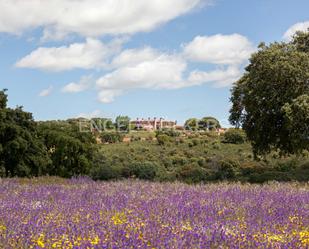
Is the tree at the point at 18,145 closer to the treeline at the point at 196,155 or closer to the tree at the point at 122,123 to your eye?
the treeline at the point at 196,155

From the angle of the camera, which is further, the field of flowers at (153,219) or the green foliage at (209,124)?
the green foliage at (209,124)

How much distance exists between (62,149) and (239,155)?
82.5 feet

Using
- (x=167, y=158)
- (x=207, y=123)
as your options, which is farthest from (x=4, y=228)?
(x=207, y=123)

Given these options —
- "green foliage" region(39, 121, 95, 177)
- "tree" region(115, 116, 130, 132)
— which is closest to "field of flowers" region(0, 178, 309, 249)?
"green foliage" region(39, 121, 95, 177)

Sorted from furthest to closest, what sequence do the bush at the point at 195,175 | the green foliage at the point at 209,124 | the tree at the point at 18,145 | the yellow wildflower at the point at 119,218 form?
the green foliage at the point at 209,124
the tree at the point at 18,145
the bush at the point at 195,175
the yellow wildflower at the point at 119,218

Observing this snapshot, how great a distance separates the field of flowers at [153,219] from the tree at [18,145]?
20.8m

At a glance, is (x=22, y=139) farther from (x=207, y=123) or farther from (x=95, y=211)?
(x=207, y=123)

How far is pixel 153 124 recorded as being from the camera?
93.5 m

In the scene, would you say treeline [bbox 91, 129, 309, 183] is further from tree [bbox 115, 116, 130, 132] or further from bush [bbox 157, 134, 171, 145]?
tree [bbox 115, 116, 130, 132]

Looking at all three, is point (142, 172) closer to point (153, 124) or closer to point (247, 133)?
point (247, 133)

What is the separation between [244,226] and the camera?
7316 mm

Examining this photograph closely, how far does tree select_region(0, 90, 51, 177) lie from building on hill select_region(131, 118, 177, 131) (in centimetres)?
5357

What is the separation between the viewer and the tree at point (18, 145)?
31391mm

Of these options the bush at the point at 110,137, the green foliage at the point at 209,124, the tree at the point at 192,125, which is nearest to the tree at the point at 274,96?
the bush at the point at 110,137
